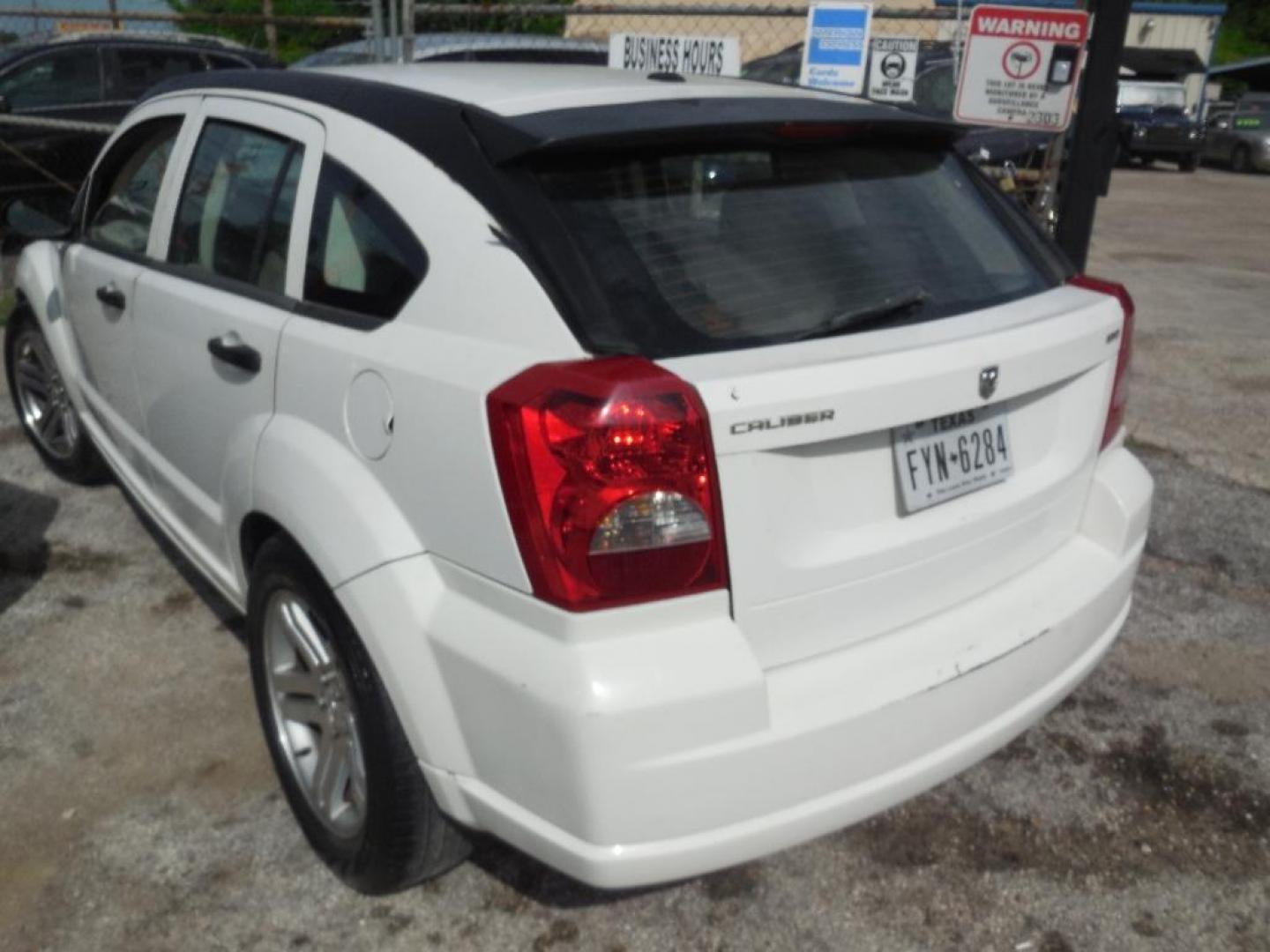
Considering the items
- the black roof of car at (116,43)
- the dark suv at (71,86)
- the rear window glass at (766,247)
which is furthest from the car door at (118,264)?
the black roof of car at (116,43)

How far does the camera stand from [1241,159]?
25.5 metres

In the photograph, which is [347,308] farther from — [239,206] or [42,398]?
[42,398]

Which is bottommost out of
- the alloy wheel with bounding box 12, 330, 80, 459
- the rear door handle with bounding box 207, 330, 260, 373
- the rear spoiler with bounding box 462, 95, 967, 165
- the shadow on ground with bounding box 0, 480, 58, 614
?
the shadow on ground with bounding box 0, 480, 58, 614

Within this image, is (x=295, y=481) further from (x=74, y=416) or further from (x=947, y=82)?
(x=947, y=82)

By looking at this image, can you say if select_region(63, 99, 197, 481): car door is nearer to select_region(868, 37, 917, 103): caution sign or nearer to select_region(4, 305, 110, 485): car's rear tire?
select_region(4, 305, 110, 485): car's rear tire

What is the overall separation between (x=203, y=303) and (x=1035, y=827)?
7.89 feet

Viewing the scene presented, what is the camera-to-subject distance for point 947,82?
1248 centimetres

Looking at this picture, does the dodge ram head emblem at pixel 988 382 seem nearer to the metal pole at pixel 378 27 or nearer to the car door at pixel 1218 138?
the metal pole at pixel 378 27

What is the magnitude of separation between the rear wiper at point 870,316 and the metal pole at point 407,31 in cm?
558

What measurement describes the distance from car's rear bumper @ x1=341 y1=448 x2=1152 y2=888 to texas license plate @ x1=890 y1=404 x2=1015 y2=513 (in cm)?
27

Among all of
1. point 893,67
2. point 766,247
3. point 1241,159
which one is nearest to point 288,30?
point 893,67

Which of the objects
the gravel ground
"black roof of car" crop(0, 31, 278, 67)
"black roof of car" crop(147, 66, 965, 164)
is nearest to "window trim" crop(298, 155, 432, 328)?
"black roof of car" crop(147, 66, 965, 164)

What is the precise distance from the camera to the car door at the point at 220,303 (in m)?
2.88

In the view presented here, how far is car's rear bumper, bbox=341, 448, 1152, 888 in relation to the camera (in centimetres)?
210
